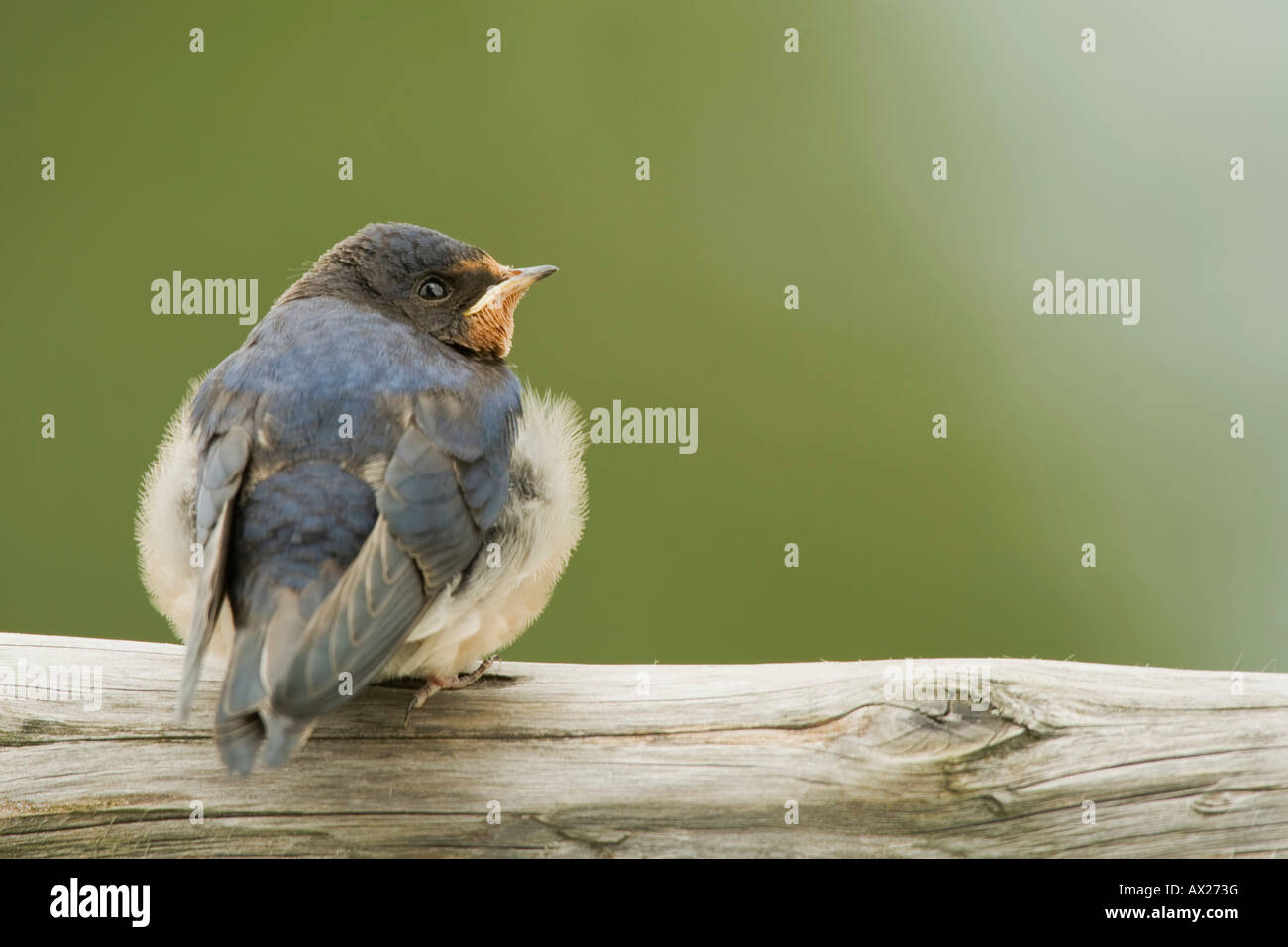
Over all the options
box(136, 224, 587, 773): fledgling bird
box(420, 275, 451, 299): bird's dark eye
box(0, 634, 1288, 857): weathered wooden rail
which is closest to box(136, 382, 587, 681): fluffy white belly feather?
box(136, 224, 587, 773): fledgling bird

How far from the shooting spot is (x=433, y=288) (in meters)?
Result: 3.24

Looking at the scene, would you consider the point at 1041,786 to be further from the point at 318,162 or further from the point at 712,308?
the point at 318,162

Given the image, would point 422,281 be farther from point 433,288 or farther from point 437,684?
point 437,684

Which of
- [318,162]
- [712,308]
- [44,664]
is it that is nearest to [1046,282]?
[712,308]

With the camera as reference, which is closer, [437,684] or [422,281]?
[437,684]

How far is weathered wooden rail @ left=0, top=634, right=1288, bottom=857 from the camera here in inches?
95.8

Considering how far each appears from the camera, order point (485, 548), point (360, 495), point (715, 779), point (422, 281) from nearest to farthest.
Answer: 1. point (715, 779)
2. point (360, 495)
3. point (485, 548)
4. point (422, 281)

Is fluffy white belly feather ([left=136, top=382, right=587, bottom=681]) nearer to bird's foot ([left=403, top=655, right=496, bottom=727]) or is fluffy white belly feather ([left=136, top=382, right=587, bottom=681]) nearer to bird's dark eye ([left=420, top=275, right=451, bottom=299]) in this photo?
bird's foot ([left=403, top=655, right=496, bottom=727])

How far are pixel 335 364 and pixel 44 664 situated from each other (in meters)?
0.84

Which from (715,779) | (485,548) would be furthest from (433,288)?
(715,779)

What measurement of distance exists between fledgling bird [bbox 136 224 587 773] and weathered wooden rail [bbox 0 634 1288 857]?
0.23m

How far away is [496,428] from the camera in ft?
9.51

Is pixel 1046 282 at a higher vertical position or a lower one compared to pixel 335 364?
higher

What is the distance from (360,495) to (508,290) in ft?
2.82
